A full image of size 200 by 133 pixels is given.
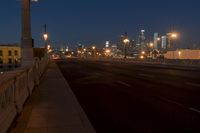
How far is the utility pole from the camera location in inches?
768

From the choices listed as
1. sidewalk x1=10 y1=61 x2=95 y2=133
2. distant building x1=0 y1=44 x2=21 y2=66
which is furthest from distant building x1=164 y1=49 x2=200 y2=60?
distant building x1=0 y1=44 x2=21 y2=66

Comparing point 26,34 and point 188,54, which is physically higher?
point 26,34

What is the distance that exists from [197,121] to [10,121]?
15.9ft

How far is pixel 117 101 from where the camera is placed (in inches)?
591

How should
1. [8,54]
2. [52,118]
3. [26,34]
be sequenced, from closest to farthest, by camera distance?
[52,118]
[26,34]
[8,54]

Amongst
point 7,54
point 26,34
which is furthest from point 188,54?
point 7,54

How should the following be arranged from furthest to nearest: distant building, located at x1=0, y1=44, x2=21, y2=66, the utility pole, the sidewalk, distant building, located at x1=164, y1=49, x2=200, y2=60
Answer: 1. distant building, located at x1=0, y1=44, x2=21, y2=66
2. distant building, located at x1=164, y1=49, x2=200, y2=60
3. the utility pole
4. the sidewalk

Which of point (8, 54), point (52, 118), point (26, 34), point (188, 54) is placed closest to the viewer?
point (52, 118)

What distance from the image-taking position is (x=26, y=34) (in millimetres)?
20016

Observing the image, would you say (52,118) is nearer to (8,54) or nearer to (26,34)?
(26,34)

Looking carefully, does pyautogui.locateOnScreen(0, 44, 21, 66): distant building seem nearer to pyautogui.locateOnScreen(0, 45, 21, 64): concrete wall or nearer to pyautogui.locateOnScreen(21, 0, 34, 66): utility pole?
pyautogui.locateOnScreen(0, 45, 21, 64): concrete wall

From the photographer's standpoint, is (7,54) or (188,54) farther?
(7,54)

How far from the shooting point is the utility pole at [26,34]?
64.0 ft

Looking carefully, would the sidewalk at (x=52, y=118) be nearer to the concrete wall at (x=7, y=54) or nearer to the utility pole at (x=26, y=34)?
the utility pole at (x=26, y=34)
